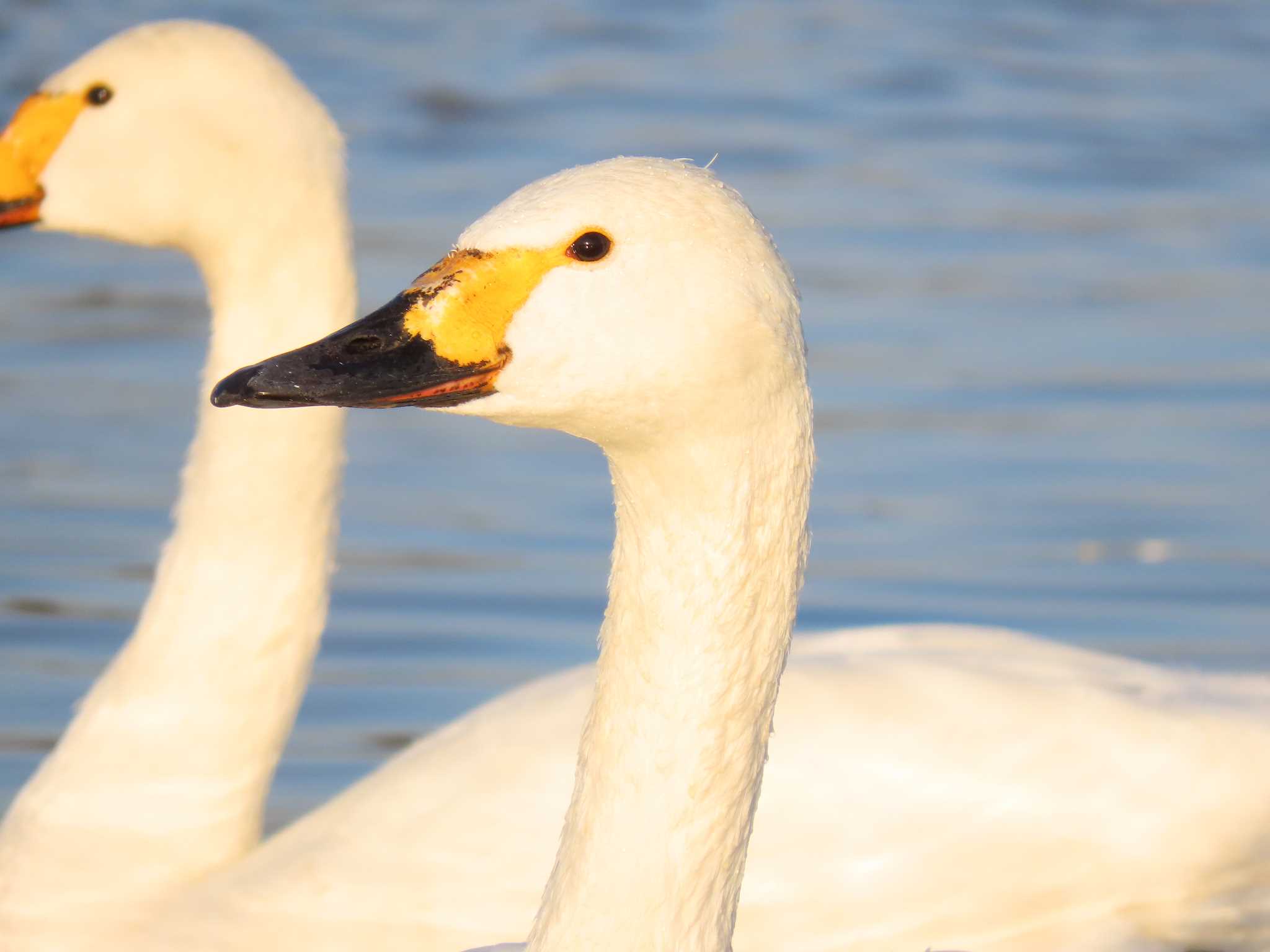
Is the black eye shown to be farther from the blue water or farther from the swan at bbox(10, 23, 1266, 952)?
the blue water

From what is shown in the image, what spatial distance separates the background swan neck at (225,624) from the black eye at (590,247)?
1741 millimetres

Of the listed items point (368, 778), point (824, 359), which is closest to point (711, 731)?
point (368, 778)

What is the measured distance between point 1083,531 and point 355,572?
2262 mm

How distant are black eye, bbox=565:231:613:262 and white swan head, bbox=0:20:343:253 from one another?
182 centimetres

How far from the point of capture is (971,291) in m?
9.44

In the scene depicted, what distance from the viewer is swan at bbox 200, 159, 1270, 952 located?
2729mm

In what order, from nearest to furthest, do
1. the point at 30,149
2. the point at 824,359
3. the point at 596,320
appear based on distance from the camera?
1. the point at 596,320
2. the point at 30,149
3. the point at 824,359

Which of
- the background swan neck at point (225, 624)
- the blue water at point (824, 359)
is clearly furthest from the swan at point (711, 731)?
the blue water at point (824, 359)

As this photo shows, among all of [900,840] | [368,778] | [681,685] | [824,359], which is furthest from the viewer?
[824,359]

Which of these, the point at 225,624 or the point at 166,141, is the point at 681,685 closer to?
the point at 225,624

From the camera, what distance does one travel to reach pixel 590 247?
2.72 m

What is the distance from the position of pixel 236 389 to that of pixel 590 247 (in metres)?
0.46

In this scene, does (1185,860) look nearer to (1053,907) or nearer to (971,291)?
(1053,907)

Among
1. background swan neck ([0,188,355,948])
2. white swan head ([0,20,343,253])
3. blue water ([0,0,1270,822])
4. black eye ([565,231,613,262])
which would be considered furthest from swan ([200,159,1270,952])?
blue water ([0,0,1270,822])
